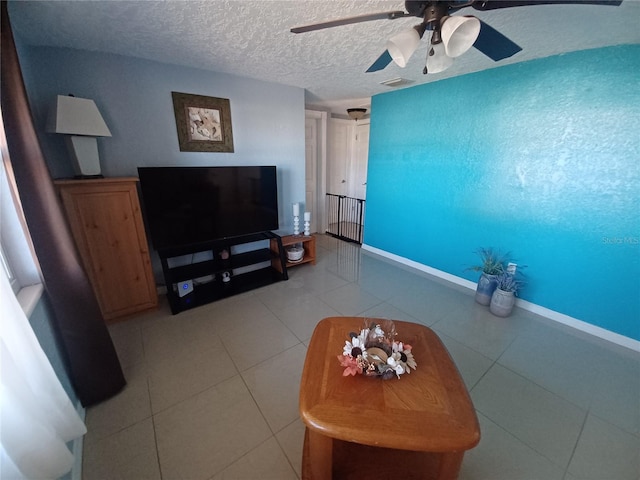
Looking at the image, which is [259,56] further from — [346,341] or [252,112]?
[346,341]

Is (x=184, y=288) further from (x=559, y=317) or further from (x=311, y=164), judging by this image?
(x=559, y=317)

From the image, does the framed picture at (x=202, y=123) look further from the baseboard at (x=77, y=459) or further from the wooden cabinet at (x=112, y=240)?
the baseboard at (x=77, y=459)

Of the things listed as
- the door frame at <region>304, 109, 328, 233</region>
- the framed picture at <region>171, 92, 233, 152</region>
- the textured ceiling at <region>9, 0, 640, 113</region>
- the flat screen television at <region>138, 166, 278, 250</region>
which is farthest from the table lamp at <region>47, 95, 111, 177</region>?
the door frame at <region>304, 109, 328, 233</region>

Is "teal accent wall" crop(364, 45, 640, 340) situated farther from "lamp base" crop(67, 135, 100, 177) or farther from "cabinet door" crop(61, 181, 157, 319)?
"lamp base" crop(67, 135, 100, 177)

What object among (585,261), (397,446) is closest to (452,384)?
(397,446)

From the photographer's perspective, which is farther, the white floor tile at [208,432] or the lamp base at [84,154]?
the lamp base at [84,154]

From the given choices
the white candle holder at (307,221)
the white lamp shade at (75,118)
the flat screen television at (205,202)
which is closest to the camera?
the white lamp shade at (75,118)

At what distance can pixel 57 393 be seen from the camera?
40.7 inches

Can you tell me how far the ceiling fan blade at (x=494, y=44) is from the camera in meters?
1.10

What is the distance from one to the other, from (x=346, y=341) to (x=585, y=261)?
2.27 metres

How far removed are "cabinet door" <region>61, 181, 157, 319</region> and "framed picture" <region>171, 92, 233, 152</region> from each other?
0.82m

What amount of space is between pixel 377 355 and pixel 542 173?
2294 millimetres

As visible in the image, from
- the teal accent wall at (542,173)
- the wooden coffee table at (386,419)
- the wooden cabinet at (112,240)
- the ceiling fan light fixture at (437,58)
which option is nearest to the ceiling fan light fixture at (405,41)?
the ceiling fan light fixture at (437,58)

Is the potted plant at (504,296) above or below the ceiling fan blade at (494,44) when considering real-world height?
below
